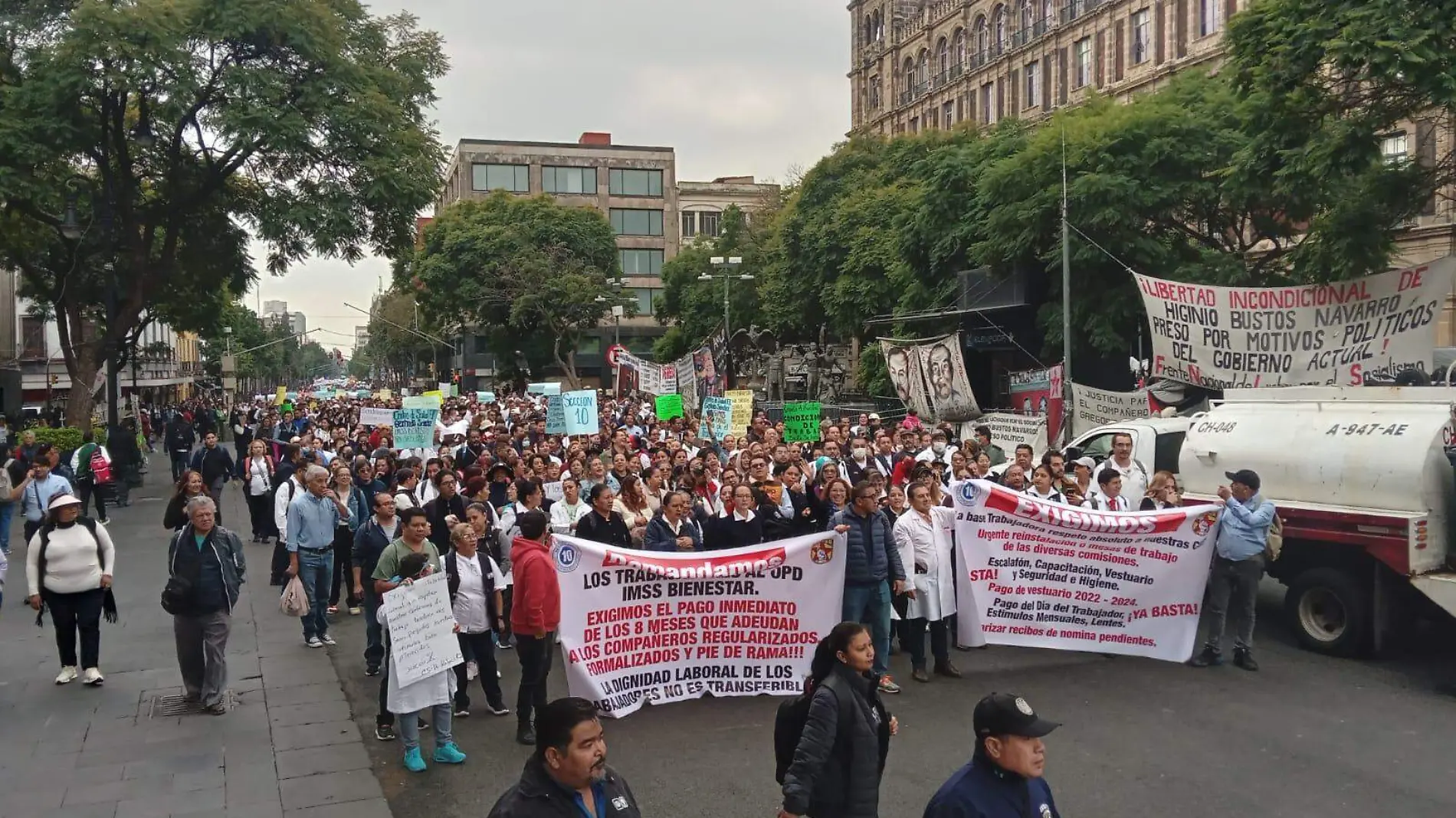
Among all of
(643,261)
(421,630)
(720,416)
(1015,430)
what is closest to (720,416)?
(720,416)

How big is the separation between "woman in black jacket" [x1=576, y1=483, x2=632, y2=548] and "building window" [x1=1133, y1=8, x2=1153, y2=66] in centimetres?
4856

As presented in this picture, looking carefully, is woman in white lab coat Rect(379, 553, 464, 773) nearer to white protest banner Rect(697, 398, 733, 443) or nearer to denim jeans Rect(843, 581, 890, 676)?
denim jeans Rect(843, 581, 890, 676)

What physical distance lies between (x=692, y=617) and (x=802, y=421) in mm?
10476

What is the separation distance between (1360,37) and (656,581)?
12.0m

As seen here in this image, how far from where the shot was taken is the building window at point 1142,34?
164 feet

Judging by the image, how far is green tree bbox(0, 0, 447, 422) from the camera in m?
20.0

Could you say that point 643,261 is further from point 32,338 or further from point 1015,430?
point 1015,430

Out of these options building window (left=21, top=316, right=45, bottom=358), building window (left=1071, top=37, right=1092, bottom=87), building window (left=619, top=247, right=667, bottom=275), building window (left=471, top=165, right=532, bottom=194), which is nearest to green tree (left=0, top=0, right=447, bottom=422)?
building window (left=21, top=316, right=45, bottom=358)

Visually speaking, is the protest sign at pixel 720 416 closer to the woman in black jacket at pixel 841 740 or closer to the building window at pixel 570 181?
the woman in black jacket at pixel 841 740

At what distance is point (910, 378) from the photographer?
838 inches

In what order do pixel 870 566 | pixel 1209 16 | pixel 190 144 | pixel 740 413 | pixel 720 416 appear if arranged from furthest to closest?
pixel 1209 16 < pixel 190 144 < pixel 740 413 < pixel 720 416 < pixel 870 566

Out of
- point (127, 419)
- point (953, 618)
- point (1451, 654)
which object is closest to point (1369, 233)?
point (1451, 654)

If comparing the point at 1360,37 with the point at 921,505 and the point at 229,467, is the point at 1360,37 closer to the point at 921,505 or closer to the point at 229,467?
the point at 921,505

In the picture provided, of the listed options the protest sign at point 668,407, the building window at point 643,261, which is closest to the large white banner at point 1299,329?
the protest sign at point 668,407
